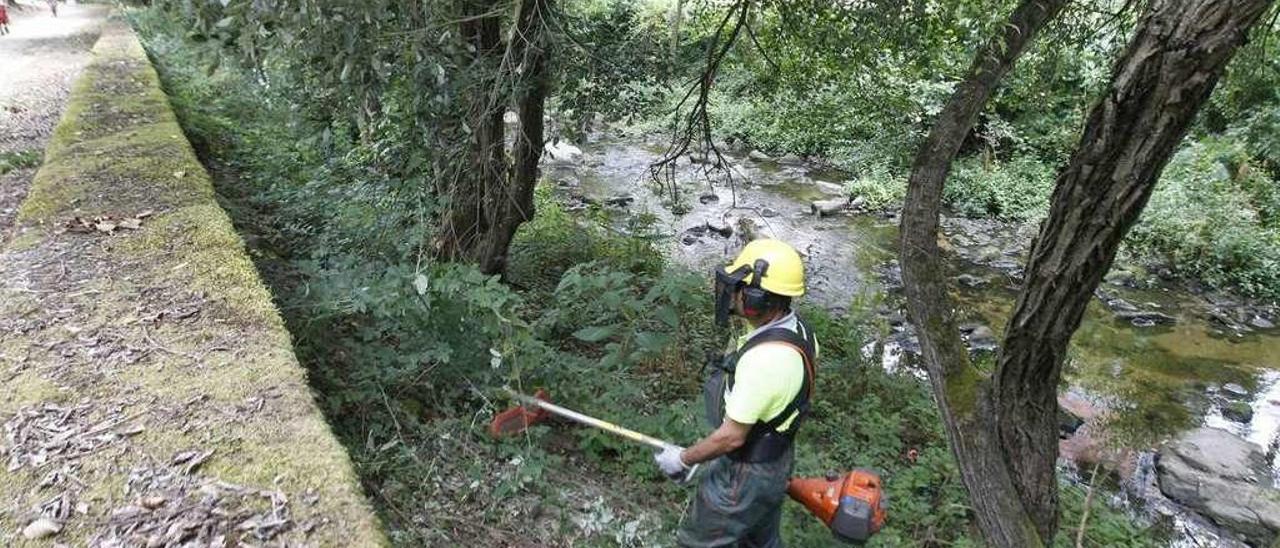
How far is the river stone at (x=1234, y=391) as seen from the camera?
7.33 metres

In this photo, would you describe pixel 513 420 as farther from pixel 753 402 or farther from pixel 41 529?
pixel 41 529

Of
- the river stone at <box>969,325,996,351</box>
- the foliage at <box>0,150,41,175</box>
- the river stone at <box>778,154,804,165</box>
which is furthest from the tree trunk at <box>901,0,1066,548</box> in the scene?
the river stone at <box>778,154,804,165</box>

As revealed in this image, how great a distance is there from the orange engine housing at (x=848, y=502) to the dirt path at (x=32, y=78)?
5.08 meters

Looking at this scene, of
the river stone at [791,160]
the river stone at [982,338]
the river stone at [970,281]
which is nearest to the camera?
the river stone at [982,338]

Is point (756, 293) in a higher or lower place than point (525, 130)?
higher

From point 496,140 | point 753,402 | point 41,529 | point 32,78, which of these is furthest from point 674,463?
point 32,78

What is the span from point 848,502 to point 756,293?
0.96 metres

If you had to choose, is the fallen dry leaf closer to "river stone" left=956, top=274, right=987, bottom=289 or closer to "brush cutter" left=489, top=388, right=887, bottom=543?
"brush cutter" left=489, top=388, right=887, bottom=543

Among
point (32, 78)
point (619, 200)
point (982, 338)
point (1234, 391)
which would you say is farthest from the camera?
point (619, 200)

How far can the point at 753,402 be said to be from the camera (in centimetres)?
273

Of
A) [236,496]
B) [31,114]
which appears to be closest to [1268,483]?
[236,496]

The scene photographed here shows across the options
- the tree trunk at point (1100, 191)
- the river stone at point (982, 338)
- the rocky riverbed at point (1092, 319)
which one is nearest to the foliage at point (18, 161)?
the rocky riverbed at point (1092, 319)

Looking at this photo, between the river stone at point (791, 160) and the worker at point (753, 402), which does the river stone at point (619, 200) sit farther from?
the worker at point (753, 402)

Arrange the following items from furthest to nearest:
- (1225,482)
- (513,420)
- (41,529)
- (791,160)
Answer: (791,160)
(1225,482)
(513,420)
(41,529)
